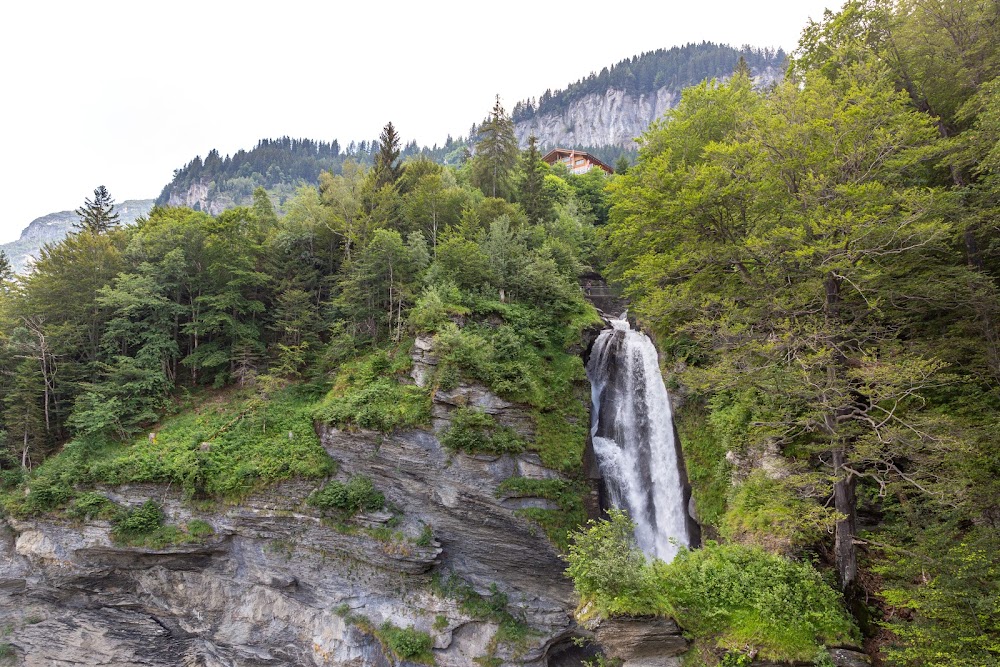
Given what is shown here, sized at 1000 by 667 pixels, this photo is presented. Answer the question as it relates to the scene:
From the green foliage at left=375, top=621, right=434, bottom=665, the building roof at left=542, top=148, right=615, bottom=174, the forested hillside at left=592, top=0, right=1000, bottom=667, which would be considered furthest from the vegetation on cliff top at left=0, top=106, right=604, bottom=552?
the building roof at left=542, top=148, right=615, bottom=174

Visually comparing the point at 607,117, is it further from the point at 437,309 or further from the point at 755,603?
the point at 755,603

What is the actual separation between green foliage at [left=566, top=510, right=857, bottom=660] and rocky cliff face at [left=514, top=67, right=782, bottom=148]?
167869mm

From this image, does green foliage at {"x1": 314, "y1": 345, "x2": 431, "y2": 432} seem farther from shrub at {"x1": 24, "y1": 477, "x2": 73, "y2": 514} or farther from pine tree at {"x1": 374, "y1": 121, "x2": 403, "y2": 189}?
pine tree at {"x1": 374, "y1": 121, "x2": 403, "y2": 189}

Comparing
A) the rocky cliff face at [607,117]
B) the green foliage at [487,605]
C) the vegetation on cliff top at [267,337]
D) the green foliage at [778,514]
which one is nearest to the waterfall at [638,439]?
the vegetation on cliff top at [267,337]

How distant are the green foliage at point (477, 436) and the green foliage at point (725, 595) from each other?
22.6 feet

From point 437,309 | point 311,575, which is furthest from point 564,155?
point 311,575

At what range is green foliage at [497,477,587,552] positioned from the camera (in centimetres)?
1655

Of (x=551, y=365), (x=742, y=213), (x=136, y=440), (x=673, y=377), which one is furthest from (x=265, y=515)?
(x=742, y=213)

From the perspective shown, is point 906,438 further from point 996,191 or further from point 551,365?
point 551,365

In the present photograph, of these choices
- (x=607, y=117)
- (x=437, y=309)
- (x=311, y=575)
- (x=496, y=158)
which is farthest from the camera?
(x=607, y=117)

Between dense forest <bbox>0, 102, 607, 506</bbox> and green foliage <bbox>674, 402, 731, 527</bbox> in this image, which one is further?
dense forest <bbox>0, 102, 607, 506</bbox>

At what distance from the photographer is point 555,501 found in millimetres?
17031

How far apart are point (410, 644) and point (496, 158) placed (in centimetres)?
3015

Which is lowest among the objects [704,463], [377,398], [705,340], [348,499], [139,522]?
[139,522]
